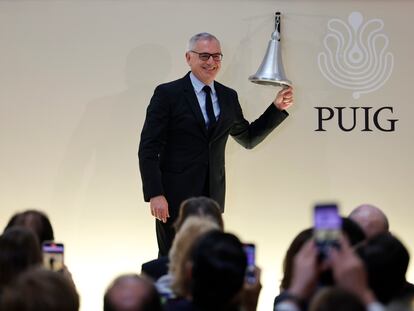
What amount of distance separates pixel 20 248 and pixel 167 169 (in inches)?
69.5

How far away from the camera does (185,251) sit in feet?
8.72

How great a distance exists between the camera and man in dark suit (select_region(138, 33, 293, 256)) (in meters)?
4.34

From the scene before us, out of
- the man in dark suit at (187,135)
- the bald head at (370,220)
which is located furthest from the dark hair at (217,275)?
the man in dark suit at (187,135)

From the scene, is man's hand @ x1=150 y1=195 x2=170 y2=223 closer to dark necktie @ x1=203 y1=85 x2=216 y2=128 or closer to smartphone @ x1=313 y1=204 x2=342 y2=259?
dark necktie @ x1=203 y1=85 x2=216 y2=128

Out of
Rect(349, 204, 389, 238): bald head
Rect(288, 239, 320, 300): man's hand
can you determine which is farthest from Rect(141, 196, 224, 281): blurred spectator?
Rect(288, 239, 320, 300): man's hand

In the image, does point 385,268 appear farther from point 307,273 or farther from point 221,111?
point 221,111

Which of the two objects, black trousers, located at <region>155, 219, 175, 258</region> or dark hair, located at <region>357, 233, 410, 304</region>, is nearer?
dark hair, located at <region>357, 233, 410, 304</region>

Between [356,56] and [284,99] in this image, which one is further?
[356,56]

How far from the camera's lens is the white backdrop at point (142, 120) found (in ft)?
16.1

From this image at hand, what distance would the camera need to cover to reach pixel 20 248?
2707 millimetres

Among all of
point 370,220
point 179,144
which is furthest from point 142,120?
point 370,220

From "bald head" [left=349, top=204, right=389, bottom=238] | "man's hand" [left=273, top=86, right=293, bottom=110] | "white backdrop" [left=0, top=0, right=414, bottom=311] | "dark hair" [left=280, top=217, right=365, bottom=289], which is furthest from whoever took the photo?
"white backdrop" [left=0, top=0, right=414, bottom=311]

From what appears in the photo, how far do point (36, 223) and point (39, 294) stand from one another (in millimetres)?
1304

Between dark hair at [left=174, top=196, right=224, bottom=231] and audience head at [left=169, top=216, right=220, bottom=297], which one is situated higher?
dark hair at [left=174, top=196, right=224, bottom=231]
